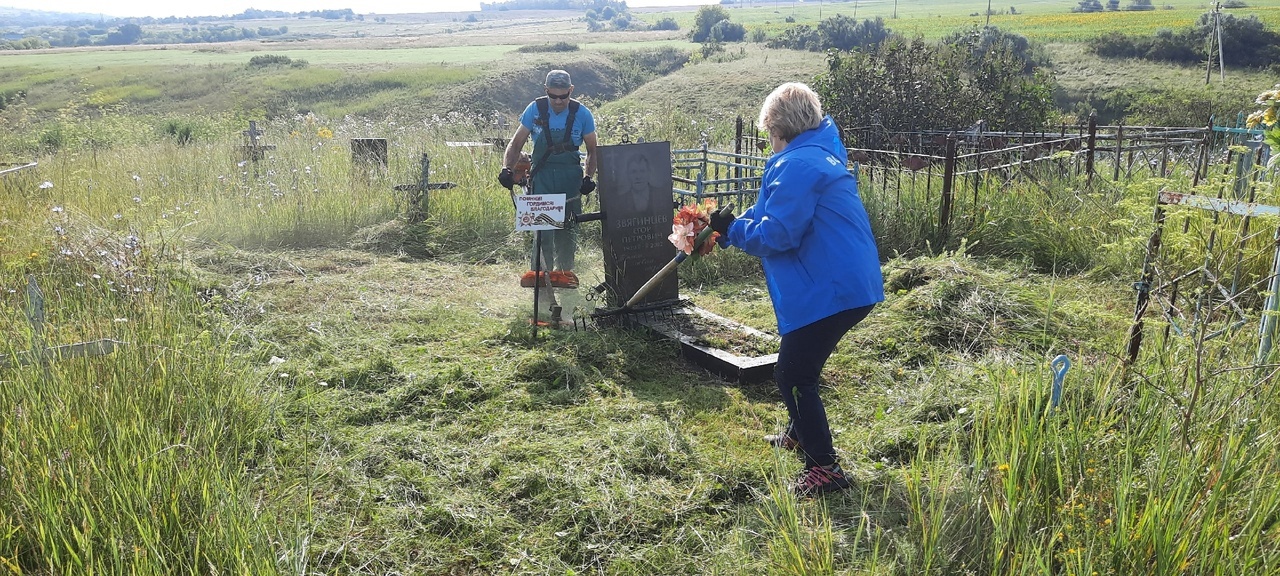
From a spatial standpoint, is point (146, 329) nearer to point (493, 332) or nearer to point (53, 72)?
point (493, 332)

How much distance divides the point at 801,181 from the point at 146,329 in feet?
10.1

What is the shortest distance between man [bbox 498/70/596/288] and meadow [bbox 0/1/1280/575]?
0.48 m

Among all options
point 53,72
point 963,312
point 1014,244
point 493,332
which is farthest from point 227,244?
point 53,72

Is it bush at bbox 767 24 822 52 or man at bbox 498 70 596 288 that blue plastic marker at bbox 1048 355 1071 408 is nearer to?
man at bbox 498 70 596 288

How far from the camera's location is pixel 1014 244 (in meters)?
7.69

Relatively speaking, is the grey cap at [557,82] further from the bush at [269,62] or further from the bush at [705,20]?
the bush at [705,20]

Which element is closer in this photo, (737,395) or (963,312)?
(737,395)

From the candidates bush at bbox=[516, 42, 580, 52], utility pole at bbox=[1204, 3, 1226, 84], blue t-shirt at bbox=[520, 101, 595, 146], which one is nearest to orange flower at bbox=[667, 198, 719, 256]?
blue t-shirt at bbox=[520, 101, 595, 146]

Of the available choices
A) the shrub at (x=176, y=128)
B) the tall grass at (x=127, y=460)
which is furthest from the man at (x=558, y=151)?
the shrub at (x=176, y=128)

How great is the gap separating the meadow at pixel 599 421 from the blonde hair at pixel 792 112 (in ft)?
4.51

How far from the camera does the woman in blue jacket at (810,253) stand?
11.6 ft

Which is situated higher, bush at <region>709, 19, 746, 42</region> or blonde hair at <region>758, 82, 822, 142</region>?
bush at <region>709, 19, 746, 42</region>

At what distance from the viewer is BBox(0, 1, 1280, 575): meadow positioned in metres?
2.71

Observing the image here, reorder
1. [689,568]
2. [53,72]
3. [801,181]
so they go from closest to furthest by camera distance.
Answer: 1. [689,568]
2. [801,181]
3. [53,72]
